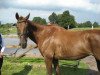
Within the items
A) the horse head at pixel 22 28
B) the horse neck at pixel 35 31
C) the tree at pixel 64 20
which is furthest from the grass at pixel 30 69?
the tree at pixel 64 20

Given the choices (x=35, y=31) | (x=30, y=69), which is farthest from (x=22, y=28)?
(x=30, y=69)

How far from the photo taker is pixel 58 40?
802 centimetres

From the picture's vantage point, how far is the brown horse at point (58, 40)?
7557mm

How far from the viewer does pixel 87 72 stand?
1009 centimetres

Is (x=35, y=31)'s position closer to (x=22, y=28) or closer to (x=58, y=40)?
(x=22, y=28)

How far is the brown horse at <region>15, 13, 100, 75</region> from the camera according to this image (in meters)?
7.56

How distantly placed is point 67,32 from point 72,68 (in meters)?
2.91

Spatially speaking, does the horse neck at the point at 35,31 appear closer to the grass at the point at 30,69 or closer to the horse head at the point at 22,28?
the horse head at the point at 22,28

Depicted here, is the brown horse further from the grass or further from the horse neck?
the grass

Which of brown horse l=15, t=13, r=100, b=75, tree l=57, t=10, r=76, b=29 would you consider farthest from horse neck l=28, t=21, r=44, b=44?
tree l=57, t=10, r=76, b=29

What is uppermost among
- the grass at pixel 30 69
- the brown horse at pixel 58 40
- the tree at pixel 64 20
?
the brown horse at pixel 58 40

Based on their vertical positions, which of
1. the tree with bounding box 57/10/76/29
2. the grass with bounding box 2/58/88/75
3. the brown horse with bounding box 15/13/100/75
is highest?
the brown horse with bounding box 15/13/100/75

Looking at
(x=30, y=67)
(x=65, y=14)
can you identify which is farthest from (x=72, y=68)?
(x=65, y=14)

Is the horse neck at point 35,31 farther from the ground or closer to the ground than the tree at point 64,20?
A: farther from the ground
